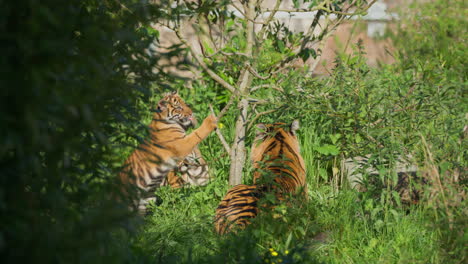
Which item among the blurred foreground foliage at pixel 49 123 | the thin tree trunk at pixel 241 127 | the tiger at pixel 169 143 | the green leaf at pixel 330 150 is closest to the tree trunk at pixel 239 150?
the thin tree trunk at pixel 241 127

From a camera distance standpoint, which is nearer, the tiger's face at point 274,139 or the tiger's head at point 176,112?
the tiger's face at point 274,139

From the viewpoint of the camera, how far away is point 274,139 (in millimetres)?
4504

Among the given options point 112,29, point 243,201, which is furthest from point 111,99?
point 243,201

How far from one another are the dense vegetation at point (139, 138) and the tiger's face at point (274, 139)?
0.19 m

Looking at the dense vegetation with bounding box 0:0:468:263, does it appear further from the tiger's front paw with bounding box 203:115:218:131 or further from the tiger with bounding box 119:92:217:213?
the tiger's front paw with bounding box 203:115:218:131

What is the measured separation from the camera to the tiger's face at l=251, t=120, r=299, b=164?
4.45 meters

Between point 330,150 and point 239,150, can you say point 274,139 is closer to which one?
point 239,150

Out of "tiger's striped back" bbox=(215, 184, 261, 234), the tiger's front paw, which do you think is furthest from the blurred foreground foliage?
the tiger's front paw

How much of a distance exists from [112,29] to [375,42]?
7.70 m

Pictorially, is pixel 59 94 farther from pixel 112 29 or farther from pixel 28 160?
pixel 112 29

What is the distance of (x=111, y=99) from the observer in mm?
2426

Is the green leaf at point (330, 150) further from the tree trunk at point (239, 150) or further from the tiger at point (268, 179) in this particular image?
the tree trunk at point (239, 150)

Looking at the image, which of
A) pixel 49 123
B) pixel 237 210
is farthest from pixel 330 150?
pixel 49 123

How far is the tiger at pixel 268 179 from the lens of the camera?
3.65 meters
